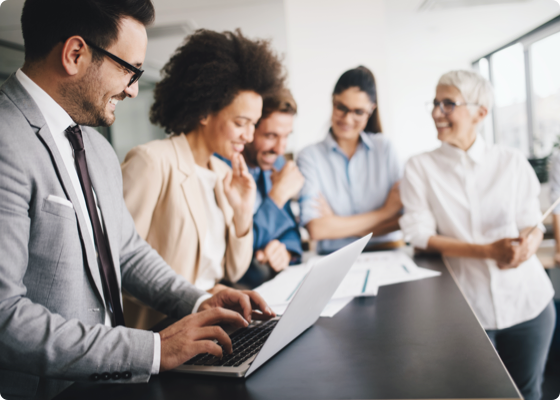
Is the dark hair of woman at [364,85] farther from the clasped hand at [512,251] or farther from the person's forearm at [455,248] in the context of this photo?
the clasped hand at [512,251]

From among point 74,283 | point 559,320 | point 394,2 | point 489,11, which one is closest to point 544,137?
point 489,11

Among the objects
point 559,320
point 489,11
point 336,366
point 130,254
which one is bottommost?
point 559,320

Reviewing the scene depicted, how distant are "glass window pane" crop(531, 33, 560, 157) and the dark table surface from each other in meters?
5.30

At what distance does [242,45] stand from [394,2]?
3503 millimetres

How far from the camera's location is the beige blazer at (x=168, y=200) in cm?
146

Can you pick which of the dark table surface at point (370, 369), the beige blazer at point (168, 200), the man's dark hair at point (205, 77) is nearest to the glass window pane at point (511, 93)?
the man's dark hair at point (205, 77)

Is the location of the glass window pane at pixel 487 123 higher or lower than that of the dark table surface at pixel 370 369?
higher

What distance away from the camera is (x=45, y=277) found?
2.68 feet

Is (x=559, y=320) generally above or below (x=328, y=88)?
below

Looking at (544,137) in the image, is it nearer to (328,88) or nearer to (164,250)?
(328,88)

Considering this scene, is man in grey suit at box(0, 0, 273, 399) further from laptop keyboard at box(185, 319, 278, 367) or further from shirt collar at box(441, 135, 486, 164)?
Result: shirt collar at box(441, 135, 486, 164)

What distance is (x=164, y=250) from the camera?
1542 millimetres

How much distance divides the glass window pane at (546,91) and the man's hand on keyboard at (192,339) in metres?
5.62

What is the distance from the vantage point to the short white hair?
5.85 feet
